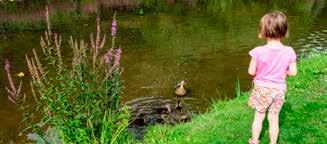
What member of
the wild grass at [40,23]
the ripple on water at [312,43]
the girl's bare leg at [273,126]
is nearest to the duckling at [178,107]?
the girl's bare leg at [273,126]

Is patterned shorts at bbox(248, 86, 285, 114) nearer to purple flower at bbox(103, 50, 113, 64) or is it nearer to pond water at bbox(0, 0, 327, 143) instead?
purple flower at bbox(103, 50, 113, 64)

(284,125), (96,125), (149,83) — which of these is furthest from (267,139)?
(149,83)

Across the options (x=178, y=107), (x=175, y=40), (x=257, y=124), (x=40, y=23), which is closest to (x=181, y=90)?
(x=178, y=107)

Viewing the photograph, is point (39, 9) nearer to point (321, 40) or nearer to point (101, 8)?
point (101, 8)

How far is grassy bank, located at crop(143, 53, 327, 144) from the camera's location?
7.51 m

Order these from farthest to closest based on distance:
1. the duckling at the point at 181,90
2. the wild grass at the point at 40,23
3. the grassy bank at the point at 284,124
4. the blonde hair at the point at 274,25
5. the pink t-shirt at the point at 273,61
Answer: the wild grass at the point at 40,23
the duckling at the point at 181,90
the grassy bank at the point at 284,124
the pink t-shirt at the point at 273,61
the blonde hair at the point at 274,25

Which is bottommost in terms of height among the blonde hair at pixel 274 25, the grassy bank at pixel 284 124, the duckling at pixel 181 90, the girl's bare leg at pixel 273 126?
the duckling at pixel 181 90

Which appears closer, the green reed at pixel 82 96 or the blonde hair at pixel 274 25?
the blonde hair at pixel 274 25

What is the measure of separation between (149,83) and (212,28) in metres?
8.84

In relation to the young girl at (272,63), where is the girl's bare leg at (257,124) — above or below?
below

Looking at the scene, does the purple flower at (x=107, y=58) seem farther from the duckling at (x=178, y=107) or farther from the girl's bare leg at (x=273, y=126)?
the duckling at (x=178, y=107)

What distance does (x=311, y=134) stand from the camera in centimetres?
747

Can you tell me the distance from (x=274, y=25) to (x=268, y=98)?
0.97 metres

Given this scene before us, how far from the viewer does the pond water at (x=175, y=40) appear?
47.8 ft
